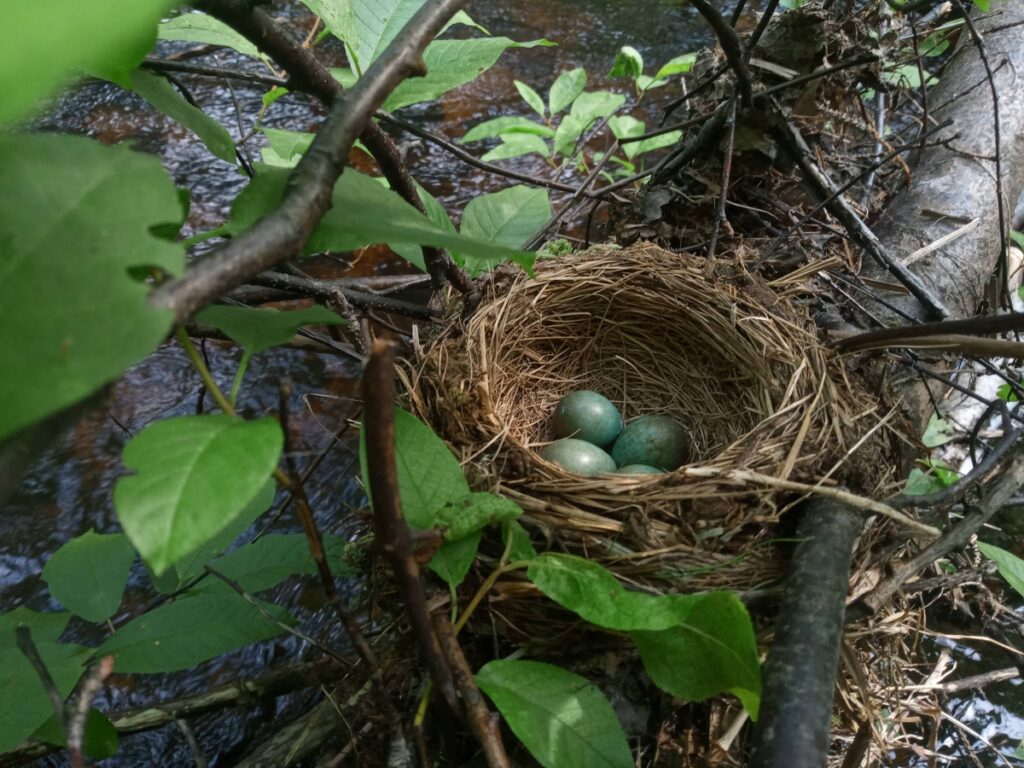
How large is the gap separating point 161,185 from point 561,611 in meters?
0.70

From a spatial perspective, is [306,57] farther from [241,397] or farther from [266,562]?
[241,397]

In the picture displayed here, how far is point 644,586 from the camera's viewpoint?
39.3 inches

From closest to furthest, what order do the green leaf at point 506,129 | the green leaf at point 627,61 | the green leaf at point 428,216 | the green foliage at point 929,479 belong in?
the green leaf at point 428,216
the green foliage at point 929,479
the green leaf at point 627,61
the green leaf at point 506,129

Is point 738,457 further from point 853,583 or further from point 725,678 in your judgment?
point 725,678

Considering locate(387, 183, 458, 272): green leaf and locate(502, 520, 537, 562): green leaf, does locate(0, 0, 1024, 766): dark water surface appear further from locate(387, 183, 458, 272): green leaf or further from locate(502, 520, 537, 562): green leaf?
locate(502, 520, 537, 562): green leaf

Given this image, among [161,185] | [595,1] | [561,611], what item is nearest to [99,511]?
[561,611]

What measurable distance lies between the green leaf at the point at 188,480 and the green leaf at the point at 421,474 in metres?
0.32

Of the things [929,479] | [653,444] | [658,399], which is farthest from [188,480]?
[929,479]

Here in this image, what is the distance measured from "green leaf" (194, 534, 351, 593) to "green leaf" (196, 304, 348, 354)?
0.57 metres

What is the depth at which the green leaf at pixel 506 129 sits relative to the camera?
7.35 feet

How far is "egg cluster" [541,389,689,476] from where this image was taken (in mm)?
1534

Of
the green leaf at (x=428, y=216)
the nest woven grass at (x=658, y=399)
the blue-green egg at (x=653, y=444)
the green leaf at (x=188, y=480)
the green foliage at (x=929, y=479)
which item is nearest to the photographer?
the green leaf at (x=188, y=480)

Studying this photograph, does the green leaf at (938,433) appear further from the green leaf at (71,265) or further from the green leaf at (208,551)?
the green leaf at (71,265)

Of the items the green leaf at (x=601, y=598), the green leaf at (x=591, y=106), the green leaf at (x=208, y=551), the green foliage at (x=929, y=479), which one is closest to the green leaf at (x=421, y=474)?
the green leaf at (x=601, y=598)
